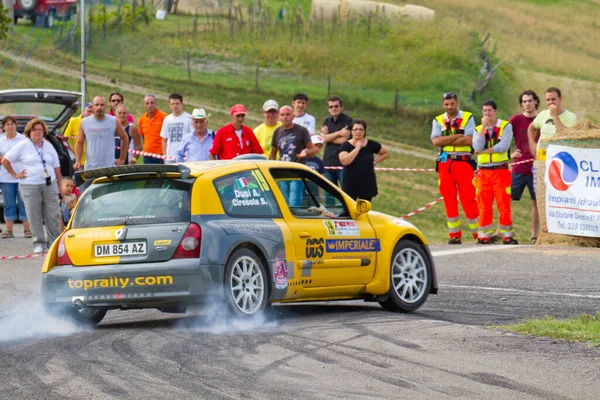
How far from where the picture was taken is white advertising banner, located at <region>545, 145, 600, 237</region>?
1800cm

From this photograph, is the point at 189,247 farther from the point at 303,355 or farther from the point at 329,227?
the point at 303,355

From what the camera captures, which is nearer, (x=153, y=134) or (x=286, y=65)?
(x=153, y=134)

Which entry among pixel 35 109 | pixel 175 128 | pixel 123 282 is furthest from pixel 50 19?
pixel 123 282

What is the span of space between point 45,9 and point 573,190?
49518mm

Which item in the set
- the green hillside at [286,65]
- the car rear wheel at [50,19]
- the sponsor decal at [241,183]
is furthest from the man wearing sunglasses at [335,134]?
the car rear wheel at [50,19]

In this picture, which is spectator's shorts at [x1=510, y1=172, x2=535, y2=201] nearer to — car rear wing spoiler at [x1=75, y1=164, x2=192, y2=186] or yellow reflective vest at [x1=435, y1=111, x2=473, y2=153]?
yellow reflective vest at [x1=435, y1=111, x2=473, y2=153]

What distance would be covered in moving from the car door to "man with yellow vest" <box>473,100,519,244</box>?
6989mm

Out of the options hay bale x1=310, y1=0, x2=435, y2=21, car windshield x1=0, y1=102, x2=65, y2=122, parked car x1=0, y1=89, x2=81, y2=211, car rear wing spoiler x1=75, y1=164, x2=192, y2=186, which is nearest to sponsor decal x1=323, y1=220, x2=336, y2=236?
car rear wing spoiler x1=75, y1=164, x2=192, y2=186

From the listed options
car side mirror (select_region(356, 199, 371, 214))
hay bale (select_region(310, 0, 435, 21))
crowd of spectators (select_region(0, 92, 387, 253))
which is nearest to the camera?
car side mirror (select_region(356, 199, 371, 214))

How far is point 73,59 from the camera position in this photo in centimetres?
5906

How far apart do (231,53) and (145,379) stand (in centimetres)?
5756

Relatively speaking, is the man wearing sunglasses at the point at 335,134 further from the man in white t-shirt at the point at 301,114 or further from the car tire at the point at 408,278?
the car tire at the point at 408,278

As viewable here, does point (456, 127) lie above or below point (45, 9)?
below

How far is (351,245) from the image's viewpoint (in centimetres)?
1161
